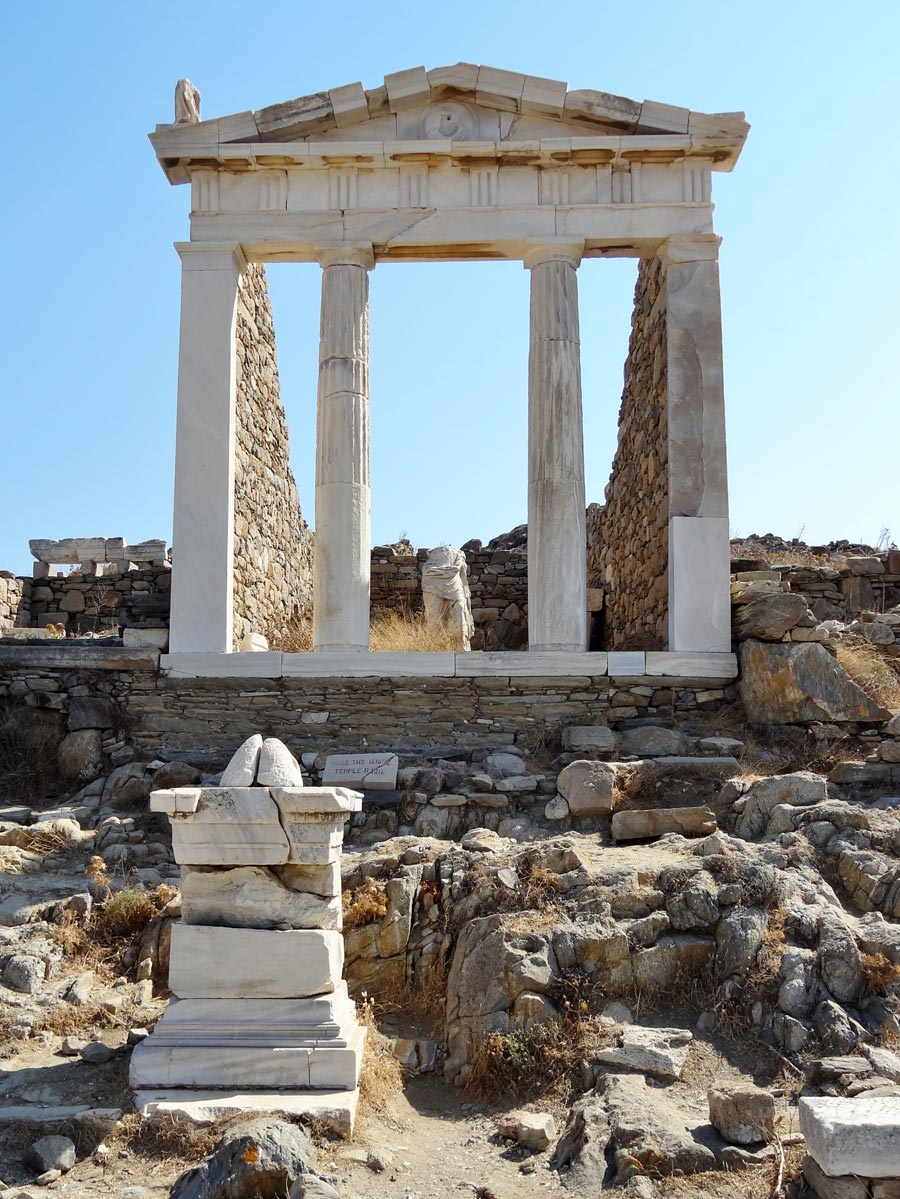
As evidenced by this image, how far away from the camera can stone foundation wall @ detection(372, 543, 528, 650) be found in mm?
16188

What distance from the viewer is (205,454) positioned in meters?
11.4

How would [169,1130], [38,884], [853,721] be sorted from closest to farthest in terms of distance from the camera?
[169,1130] → [38,884] → [853,721]

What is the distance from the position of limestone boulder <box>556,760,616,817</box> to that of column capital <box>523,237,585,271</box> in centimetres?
571

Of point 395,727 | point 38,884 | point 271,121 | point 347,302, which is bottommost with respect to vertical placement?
point 38,884

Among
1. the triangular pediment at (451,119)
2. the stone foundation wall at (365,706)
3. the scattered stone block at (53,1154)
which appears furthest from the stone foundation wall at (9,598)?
the scattered stone block at (53,1154)

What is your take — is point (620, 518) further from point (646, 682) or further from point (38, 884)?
point (38, 884)

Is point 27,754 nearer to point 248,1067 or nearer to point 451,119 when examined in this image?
point 248,1067

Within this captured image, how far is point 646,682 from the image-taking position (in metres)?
10.6

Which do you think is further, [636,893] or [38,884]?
[38,884]

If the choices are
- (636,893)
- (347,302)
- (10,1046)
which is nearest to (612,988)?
(636,893)

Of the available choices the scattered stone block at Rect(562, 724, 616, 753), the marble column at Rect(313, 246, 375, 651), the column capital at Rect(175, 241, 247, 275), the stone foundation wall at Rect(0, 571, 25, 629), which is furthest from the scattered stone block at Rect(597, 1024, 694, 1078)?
the stone foundation wall at Rect(0, 571, 25, 629)

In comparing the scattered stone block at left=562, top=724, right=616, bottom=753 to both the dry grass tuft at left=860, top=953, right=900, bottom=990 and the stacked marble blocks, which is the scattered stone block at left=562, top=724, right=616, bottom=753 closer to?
the dry grass tuft at left=860, top=953, right=900, bottom=990

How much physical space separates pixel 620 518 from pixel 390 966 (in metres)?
8.65

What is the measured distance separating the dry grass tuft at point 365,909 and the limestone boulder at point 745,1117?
2585 millimetres
